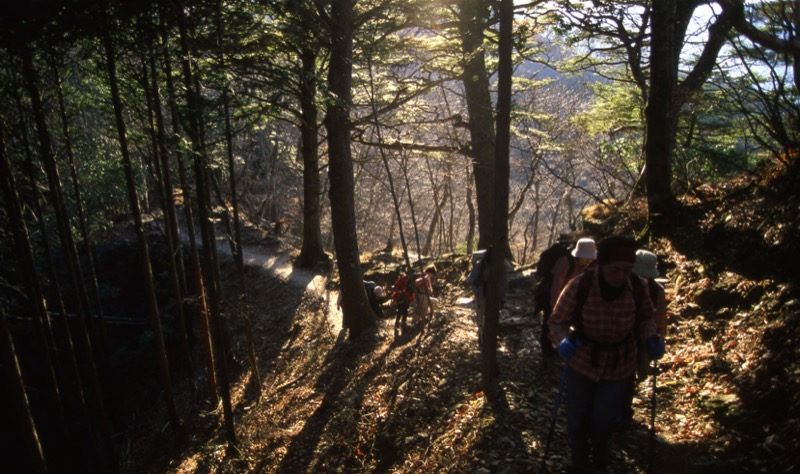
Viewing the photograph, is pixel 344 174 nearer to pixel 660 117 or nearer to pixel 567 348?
pixel 660 117

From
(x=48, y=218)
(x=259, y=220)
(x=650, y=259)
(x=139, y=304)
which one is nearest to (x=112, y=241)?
(x=139, y=304)

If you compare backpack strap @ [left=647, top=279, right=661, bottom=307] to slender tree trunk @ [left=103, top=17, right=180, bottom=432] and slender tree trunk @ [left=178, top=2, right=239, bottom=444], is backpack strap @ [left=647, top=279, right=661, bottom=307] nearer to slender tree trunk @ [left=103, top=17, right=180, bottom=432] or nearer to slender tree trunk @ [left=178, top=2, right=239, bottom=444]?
slender tree trunk @ [left=178, top=2, right=239, bottom=444]

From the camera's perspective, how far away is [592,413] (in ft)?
12.1

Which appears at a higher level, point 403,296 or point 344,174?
point 344,174

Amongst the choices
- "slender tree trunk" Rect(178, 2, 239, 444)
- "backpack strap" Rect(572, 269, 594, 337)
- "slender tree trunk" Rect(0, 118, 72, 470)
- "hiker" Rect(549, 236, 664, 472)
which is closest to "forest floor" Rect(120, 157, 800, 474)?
"hiker" Rect(549, 236, 664, 472)

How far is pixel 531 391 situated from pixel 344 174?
20.5 feet

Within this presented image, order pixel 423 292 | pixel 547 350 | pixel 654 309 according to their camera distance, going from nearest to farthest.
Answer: pixel 654 309 → pixel 547 350 → pixel 423 292

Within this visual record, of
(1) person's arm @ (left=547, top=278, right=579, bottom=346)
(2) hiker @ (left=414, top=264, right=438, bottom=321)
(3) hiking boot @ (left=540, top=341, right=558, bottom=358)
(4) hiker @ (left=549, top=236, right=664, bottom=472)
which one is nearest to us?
(4) hiker @ (left=549, top=236, right=664, bottom=472)

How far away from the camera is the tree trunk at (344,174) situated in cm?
955

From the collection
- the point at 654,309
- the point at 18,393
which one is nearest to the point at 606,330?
the point at 654,309

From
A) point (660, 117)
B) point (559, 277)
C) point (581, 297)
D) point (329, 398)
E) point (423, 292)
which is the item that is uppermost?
point (660, 117)

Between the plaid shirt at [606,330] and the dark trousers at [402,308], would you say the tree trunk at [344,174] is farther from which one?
the plaid shirt at [606,330]

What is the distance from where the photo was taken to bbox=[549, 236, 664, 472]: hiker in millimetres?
3443

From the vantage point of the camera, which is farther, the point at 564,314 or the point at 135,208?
the point at 135,208
